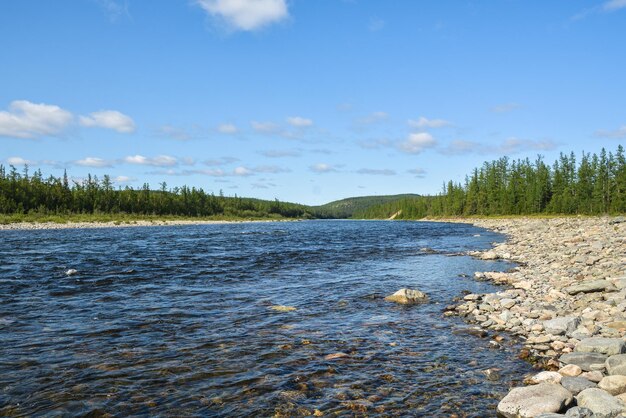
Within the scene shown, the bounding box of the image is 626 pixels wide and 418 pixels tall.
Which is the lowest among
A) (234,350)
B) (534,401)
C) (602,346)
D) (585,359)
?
(234,350)

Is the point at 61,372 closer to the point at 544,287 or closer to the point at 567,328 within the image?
the point at 567,328

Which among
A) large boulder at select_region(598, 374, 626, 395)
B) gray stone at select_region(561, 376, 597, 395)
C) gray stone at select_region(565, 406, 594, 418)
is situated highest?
large boulder at select_region(598, 374, 626, 395)

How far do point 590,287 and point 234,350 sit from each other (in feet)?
45.3

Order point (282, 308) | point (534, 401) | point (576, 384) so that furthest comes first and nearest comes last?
point (282, 308) < point (576, 384) < point (534, 401)

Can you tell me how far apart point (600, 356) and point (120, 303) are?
1569 cm

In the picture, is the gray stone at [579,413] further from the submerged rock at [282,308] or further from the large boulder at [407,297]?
the submerged rock at [282,308]

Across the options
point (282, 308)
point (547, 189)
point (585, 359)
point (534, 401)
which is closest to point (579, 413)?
point (534, 401)

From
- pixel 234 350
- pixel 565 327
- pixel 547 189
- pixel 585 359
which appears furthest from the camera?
pixel 547 189

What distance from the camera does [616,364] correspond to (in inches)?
339

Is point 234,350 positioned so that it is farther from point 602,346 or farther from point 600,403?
point 602,346

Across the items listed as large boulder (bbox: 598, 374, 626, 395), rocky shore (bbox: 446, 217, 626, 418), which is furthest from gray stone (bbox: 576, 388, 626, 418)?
large boulder (bbox: 598, 374, 626, 395)

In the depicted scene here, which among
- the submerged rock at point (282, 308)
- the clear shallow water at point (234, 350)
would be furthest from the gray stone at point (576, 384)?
the submerged rock at point (282, 308)

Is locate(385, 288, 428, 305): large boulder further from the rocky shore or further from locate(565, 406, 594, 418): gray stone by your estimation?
locate(565, 406, 594, 418): gray stone

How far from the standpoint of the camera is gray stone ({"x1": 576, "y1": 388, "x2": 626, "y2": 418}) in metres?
6.91
